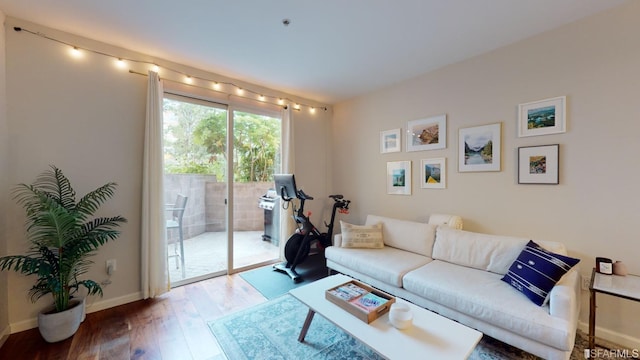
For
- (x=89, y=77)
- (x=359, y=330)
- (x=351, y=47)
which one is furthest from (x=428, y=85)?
(x=89, y=77)

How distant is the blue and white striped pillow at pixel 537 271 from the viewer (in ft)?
5.82

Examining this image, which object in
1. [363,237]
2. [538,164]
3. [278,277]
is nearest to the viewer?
[538,164]

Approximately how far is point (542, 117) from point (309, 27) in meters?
2.36

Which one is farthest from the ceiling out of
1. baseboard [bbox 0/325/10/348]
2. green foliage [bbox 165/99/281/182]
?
baseboard [bbox 0/325/10/348]

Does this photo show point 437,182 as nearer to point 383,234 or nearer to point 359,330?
point 383,234

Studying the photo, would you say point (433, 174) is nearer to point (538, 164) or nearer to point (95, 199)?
point (538, 164)

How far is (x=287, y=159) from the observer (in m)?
3.88

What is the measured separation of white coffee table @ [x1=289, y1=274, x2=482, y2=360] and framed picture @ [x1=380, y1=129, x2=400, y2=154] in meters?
2.33

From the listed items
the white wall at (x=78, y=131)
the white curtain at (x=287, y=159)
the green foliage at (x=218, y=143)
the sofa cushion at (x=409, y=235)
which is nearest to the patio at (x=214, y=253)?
the white curtain at (x=287, y=159)

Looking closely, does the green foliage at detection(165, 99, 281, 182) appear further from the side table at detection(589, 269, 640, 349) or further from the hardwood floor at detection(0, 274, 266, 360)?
the side table at detection(589, 269, 640, 349)

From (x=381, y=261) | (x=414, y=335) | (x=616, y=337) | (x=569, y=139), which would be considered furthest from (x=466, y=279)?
(x=569, y=139)

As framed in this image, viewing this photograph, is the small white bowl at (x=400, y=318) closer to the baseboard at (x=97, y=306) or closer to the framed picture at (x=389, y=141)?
the framed picture at (x=389, y=141)

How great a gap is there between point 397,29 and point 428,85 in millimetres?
1161

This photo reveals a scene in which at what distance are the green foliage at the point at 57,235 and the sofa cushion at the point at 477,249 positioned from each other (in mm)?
3305
